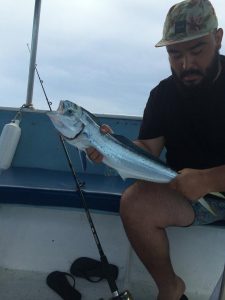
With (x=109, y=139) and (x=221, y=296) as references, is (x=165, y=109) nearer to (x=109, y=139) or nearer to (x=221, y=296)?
(x=109, y=139)

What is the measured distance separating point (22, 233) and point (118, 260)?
0.72m

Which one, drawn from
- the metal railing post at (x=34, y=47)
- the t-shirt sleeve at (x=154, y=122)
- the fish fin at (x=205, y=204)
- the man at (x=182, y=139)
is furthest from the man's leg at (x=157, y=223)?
the metal railing post at (x=34, y=47)

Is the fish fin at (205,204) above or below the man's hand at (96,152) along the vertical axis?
below

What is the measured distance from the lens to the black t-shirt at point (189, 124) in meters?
2.83

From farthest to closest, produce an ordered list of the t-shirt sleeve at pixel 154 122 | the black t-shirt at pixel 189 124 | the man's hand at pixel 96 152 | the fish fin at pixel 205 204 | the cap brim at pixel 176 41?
the t-shirt sleeve at pixel 154 122, the black t-shirt at pixel 189 124, the cap brim at pixel 176 41, the fish fin at pixel 205 204, the man's hand at pixel 96 152

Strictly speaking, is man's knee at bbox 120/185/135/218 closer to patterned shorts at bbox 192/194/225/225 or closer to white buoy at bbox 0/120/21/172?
patterned shorts at bbox 192/194/225/225

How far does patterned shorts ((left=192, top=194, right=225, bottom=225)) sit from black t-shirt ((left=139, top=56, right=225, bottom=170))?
22cm

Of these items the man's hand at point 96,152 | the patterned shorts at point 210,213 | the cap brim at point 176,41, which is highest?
the cap brim at point 176,41

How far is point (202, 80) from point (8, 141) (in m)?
1.90

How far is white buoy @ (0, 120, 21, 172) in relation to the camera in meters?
3.93

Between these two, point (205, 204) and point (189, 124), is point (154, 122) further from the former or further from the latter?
point (205, 204)

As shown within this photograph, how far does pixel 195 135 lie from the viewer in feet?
9.50

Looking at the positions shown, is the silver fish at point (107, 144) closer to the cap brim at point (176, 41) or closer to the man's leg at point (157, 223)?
the man's leg at point (157, 223)

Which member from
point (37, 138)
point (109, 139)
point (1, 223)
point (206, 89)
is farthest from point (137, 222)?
point (37, 138)
